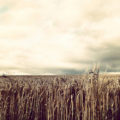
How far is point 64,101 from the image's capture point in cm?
579

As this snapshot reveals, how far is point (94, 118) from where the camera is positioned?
17.8 ft

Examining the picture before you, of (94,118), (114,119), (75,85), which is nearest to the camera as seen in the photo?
(94,118)

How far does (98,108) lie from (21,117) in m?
1.84

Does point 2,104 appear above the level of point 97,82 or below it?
below

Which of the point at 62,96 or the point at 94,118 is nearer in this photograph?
the point at 94,118

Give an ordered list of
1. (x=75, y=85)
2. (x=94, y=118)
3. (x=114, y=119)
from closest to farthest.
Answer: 1. (x=94, y=118)
2. (x=114, y=119)
3. (x=75, y=85)

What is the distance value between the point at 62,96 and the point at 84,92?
1.72 ft

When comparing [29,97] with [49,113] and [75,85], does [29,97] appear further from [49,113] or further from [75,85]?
[75,85]

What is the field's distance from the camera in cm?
550

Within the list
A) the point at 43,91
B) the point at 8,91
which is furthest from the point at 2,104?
the point at 43,91

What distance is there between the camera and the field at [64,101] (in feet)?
18.0

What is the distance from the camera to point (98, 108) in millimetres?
5438

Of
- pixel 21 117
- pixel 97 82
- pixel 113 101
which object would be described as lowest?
pixel 21 117

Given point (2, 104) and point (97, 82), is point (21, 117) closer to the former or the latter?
point (2, 104)
